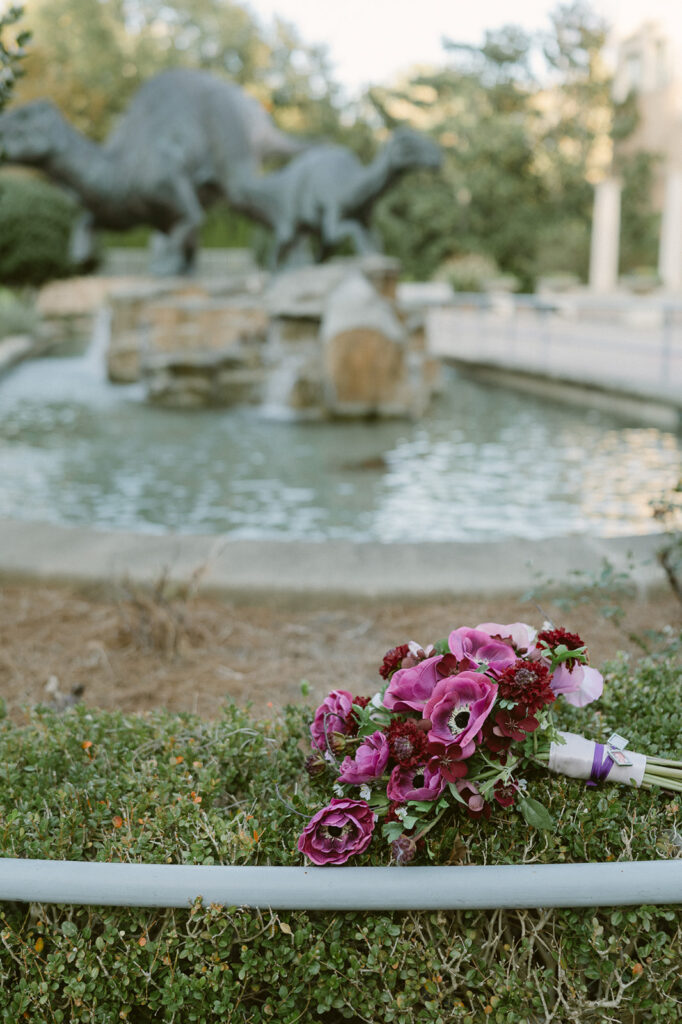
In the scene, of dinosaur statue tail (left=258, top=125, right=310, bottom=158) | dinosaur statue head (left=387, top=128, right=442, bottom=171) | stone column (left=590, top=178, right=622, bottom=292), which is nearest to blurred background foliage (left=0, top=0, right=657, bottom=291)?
stone column (left=590, top=178, right=622, bottom=292)

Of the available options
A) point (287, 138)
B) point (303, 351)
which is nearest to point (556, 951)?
point (303, 351)

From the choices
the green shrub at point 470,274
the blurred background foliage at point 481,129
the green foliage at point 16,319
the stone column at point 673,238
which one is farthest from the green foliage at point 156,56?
the green foliage at point 16,319

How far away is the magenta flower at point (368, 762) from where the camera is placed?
1835 mm

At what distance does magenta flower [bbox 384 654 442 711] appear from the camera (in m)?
1.92

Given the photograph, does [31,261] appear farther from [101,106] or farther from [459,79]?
[459,79]

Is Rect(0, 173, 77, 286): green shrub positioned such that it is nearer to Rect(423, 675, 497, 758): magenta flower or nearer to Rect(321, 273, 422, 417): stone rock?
Rect(321, 273, 422, 417): stone rock

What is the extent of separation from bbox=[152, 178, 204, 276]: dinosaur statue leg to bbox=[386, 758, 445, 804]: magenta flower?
1142 centimetres

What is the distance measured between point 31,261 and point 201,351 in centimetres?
1500

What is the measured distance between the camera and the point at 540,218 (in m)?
30.6

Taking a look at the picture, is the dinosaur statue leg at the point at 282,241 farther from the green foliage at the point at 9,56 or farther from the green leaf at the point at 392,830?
the green leaf at the point at 392,830

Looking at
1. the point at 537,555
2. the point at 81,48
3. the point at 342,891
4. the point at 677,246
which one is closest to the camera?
the point at 342,891

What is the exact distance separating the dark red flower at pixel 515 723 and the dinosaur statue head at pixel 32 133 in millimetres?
11794

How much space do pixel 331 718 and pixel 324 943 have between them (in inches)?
16.0

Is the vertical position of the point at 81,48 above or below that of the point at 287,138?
above
